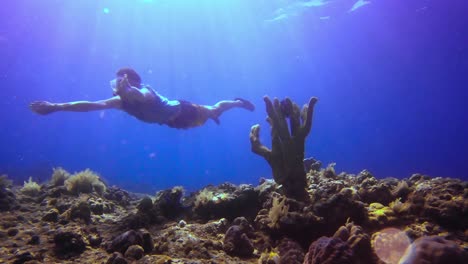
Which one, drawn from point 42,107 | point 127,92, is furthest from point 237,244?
point 42,107

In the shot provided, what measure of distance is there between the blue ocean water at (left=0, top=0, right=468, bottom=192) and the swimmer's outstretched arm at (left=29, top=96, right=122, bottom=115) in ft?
27.4

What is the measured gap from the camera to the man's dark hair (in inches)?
349

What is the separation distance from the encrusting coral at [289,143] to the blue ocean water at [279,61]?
12.1m

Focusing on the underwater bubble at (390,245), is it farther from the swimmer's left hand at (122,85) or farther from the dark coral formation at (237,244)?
the swimmer's left hand at (122,85)

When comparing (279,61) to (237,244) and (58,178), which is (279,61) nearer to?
(58,178)

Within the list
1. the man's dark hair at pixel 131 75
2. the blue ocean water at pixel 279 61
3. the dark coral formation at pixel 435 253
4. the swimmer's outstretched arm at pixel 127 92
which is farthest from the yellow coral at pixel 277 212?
the blue ocean water at pixel 279 61

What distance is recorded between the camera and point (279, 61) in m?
53.1

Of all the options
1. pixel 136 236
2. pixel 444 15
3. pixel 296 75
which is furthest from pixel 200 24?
pixel 136 236

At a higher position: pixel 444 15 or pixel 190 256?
pixel 444 15

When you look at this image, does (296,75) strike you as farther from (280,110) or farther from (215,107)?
(280,110)

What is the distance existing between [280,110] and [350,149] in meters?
90.7

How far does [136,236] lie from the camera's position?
4449 millimetres

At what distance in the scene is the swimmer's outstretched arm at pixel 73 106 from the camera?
719cm

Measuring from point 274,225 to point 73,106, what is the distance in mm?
5807
